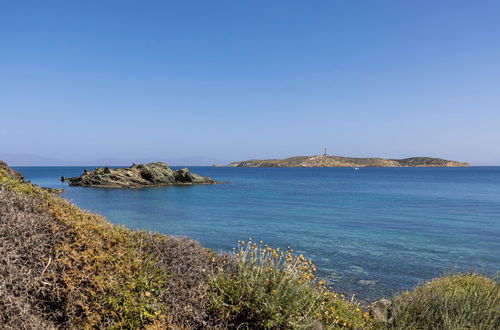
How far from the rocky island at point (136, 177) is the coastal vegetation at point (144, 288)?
74666 mm

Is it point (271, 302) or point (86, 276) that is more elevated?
point (86, 276)

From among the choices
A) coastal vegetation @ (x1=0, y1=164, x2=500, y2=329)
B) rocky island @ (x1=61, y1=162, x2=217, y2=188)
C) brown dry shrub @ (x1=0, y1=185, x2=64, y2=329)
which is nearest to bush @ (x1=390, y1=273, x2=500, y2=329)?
coastal vegetation @ (x1=0, y1=164, x2=500, y2=329)

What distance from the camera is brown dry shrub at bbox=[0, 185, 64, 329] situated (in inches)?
180

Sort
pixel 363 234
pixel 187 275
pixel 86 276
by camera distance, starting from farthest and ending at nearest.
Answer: pixel 363 234 → pixel 187 275 → pixel 86 276

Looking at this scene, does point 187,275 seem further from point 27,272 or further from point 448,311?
point 448,311

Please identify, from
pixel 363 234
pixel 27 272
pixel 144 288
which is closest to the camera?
pixel 27 272

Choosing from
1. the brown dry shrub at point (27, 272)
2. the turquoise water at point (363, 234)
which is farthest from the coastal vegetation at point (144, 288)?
the turquoise water at point (363, 234)

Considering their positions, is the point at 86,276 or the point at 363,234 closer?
the point at 86,276

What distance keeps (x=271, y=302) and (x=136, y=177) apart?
81.0 metres

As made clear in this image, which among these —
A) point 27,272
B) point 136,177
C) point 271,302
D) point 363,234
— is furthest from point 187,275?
point 136,177

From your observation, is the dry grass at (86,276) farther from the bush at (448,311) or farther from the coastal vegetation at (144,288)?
the bush at (448,311)

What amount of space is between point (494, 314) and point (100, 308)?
779 centimetres

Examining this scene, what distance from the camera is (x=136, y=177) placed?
8194 cm

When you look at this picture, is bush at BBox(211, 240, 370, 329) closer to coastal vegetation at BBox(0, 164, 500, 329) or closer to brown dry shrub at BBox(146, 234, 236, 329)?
coastal vegetation at BBox(0, 164, 500, 329)
